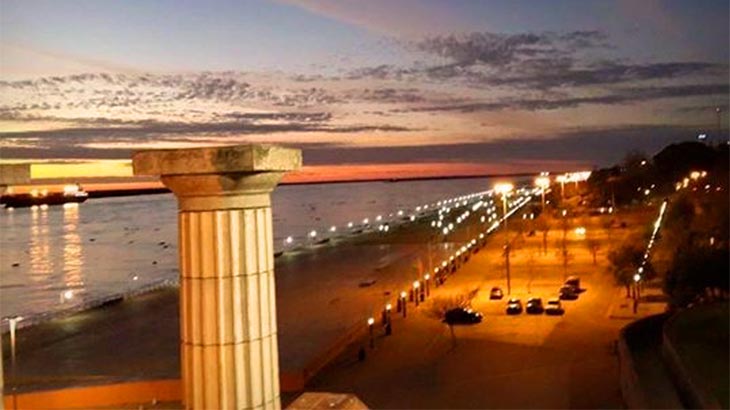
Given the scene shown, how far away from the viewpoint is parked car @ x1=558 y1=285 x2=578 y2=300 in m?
27.6

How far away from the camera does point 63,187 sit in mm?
4328

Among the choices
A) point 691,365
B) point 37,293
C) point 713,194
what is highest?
point 713,194

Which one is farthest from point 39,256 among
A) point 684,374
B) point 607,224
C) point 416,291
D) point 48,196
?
point 48,196

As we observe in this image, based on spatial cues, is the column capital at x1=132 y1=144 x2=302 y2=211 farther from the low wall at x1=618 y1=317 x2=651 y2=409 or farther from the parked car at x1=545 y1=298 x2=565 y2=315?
the parked car at x1=545 y1=298 x2=565 y2=315

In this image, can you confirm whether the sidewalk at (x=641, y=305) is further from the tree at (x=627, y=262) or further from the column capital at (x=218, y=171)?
the column capital at (x=218, y=171)

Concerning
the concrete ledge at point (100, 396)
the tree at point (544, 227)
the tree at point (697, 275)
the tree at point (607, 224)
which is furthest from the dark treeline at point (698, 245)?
the tree at point (607, 224)

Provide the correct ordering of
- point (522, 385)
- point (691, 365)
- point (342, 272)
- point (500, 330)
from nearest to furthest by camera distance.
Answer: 1. point (691, 365)
2. point (522, 385)
3. point (500, 330)
4. point (342, 272)

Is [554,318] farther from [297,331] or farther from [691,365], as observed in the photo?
[691,365]

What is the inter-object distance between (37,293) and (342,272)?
19815 millimetres

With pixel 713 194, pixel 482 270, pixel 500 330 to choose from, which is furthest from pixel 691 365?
pixel 482 270

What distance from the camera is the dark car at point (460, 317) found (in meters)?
23.7

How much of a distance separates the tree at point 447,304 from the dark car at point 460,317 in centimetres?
10

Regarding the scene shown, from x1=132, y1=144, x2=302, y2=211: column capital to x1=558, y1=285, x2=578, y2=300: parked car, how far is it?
25.2 meters

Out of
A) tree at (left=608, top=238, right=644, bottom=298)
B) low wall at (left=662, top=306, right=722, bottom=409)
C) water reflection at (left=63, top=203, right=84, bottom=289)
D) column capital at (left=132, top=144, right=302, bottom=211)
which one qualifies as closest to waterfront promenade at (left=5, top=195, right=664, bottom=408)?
tree at (left=608, top=238, right=644, bottom=298)
